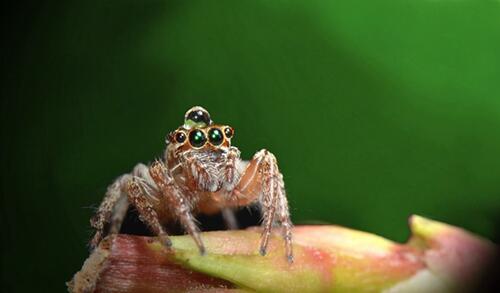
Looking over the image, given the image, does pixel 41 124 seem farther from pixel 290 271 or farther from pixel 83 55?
pixel 290 271

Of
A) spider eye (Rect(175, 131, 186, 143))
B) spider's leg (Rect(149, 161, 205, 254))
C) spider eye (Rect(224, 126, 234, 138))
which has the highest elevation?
spider eye (Rect(224, 126, 234, 138))

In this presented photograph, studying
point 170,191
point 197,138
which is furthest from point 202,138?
point 170,191

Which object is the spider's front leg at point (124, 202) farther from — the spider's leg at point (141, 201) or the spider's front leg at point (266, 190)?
the spider's front leg at point (266, 190)

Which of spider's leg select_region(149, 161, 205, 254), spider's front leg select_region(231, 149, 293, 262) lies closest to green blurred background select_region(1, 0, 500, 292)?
spider's front leg select_region(231, 149, 293, 262)

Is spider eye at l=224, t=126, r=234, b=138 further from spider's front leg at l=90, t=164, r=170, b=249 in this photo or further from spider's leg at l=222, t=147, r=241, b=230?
spider's front leg at l=90, t=164, r=170, b=249

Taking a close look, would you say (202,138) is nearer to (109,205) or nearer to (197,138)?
(197,138)

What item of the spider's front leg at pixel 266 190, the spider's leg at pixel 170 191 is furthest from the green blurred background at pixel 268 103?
the spider's leg at pixel 170 191
